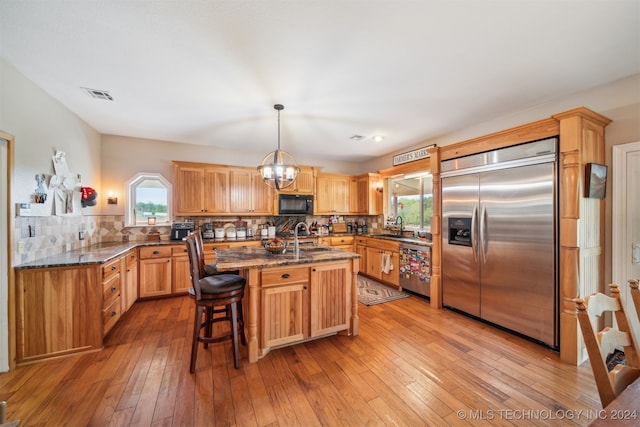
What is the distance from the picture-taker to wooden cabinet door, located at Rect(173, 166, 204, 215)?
4.19 metres

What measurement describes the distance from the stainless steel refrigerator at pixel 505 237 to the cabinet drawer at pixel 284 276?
2119 mm

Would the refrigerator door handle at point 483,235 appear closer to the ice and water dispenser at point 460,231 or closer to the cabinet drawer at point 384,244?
the ice and water dispenser at point 460,231

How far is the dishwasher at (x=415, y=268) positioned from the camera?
371cm

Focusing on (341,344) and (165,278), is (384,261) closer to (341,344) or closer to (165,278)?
(341,344)

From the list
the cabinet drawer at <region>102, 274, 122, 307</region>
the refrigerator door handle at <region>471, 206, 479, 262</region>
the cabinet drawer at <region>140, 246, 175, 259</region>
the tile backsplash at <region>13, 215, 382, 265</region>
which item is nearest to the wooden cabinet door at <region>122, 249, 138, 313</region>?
the cabinet drawer at <region>140, 246, 175, 259</region>

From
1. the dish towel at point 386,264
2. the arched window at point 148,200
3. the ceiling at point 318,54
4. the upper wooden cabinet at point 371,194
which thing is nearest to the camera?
the ceiling at point 318,54

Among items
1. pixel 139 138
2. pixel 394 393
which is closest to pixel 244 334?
pixel 394 393

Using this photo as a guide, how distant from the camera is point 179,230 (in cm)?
414

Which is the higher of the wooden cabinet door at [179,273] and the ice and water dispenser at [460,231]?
the ice and water dispenser at [460,231]

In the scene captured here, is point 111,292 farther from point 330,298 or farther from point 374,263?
point 374,263

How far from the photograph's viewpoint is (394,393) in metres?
1.84

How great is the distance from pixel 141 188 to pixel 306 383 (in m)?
4.16

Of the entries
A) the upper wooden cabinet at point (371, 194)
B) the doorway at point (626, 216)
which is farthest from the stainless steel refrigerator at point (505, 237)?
the upper wooden cabinet at point (371, 194)

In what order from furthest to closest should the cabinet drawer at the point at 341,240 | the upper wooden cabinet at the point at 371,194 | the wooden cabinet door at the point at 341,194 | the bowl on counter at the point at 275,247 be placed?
the wooden cabinet door at the point at 341,194
the upper wooden cabinet at the point at 371,194
the cabinet drawer at the point at 341,240
the bowl on counter at the point at 275,247
